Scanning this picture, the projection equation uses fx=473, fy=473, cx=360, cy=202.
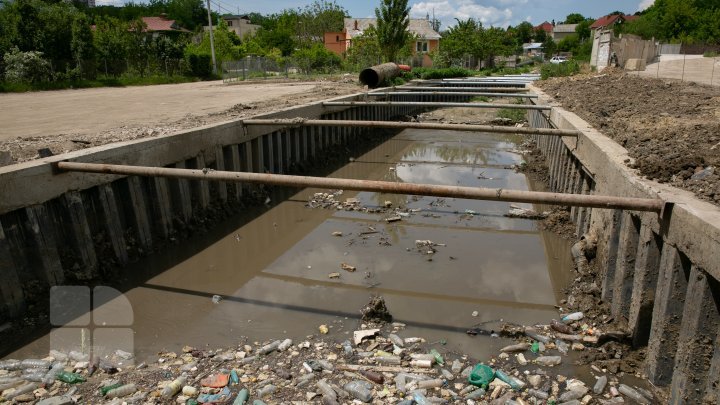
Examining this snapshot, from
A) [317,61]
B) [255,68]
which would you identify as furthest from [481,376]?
[317,61]

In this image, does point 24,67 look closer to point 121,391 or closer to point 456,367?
point 121,391

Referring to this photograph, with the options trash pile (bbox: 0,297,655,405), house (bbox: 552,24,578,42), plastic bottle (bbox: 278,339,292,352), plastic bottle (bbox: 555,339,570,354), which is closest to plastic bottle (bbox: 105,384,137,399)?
trash pile (bbox: 0,297,655,405)

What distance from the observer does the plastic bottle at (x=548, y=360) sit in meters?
4.67

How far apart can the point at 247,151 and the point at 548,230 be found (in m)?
6.23

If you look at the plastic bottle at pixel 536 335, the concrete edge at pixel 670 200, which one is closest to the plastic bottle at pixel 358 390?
the plastic bottle at pixel 536 335

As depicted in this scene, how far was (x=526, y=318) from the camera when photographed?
5.62m

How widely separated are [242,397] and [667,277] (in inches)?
150

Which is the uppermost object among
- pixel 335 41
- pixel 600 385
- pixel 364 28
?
pixel 364 28

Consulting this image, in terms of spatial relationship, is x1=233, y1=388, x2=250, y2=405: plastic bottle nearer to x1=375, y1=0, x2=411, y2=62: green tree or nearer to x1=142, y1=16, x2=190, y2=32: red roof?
x1=375, y1=0, x2=411, y2=62: green tree

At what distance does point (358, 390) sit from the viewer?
13.5ft

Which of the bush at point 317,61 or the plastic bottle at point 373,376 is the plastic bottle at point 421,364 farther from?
the bush at point 317,61

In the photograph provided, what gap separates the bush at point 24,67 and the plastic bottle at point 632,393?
1339 inches

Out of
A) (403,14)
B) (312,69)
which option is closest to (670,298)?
(403,14)

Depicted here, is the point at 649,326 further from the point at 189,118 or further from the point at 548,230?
the point at 189,118
